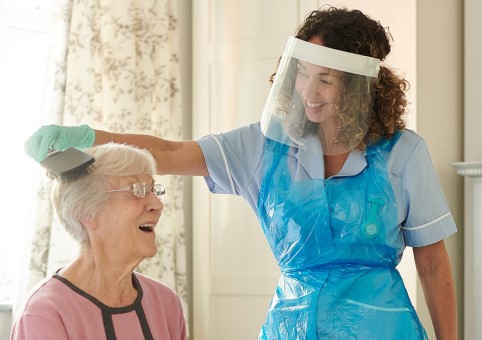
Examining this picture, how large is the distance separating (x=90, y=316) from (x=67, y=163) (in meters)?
0.34

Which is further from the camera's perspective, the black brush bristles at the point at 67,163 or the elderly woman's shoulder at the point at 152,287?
the elderly woman's shoulder at the point at 152,287

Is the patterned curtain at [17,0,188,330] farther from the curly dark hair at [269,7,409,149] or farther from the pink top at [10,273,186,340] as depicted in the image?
the curly dark hair at [269,7,409,149]

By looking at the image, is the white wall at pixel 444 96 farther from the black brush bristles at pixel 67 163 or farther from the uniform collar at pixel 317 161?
the black brush bristles at pixel 67 163

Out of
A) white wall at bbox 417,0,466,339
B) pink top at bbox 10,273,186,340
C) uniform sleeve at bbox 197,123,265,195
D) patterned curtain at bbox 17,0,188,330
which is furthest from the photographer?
patterned curtain at bbox 17,0,188,330

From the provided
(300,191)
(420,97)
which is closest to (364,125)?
(300,191)

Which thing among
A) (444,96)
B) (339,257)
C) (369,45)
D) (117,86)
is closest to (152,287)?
(339,257)

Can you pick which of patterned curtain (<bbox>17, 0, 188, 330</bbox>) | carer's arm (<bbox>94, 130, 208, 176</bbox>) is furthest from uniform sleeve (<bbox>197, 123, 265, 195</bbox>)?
patterned curtain (<bbox>17, 0, 188, 330</bbox>)

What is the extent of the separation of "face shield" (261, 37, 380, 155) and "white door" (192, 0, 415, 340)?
174cm

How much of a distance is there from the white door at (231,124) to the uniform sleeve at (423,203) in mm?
1837

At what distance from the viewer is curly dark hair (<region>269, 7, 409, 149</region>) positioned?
6.79ft

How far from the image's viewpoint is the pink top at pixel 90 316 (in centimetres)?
174

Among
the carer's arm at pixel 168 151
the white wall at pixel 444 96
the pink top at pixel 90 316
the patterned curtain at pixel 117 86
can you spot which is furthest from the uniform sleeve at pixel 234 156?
the patterned curtain at pixel 117 86

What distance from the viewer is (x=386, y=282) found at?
203cm

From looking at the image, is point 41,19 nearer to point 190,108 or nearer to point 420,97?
point 190,108
